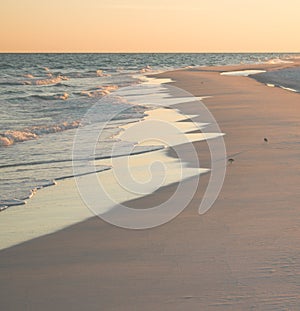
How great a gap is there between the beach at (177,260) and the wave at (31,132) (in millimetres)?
5215

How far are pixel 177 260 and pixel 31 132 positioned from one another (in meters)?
9.86

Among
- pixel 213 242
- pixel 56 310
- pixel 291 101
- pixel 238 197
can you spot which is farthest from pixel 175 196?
pixel 291 101

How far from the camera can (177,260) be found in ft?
16.6

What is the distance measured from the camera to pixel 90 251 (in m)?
5.40

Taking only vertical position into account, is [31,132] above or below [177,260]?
below


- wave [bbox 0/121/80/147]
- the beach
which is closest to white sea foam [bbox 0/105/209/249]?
the beach

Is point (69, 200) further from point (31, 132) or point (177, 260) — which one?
point (31, 132)

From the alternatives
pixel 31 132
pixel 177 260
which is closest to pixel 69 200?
pixel 177 260

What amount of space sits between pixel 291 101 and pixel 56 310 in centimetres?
1673

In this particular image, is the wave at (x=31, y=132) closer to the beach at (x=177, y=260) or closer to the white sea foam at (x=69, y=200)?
the white sea foam at (x=69, y=200)

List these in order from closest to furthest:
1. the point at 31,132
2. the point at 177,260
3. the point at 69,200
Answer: the point at 177,260, the point at 69,200, the point at 31,132

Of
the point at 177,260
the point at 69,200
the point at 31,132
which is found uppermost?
the point at 177,260

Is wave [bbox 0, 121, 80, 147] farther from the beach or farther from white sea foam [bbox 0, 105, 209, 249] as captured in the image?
the beach

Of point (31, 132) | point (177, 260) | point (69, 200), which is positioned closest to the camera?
point (177, 260)
